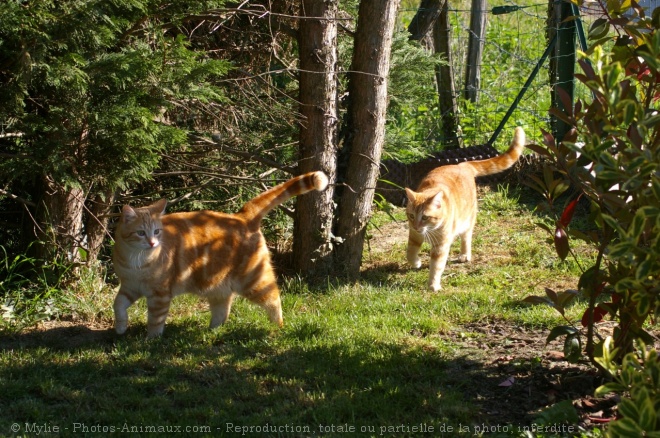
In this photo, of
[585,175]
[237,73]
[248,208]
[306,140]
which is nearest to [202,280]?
[248,208]

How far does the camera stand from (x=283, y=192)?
5.73 m

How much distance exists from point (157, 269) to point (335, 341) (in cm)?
136

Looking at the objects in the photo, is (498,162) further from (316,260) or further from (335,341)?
(335,341)

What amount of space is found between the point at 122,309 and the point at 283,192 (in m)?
1.44

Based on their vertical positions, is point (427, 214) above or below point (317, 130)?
below

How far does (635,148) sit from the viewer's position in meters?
3.20

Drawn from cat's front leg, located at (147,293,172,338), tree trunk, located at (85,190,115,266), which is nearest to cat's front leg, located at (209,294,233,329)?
cat's front leg, located at (147,293,172,338)

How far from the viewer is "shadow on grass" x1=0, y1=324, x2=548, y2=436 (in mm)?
4012

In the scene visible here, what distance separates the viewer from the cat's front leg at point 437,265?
257 inches

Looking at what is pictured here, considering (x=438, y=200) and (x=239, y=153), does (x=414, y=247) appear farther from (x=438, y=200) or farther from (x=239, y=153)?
(x=239, y=153)

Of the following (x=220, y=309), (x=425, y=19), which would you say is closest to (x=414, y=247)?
(x=220, y=309)

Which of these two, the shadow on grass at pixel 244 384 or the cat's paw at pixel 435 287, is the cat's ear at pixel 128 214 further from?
the cat's paw at pixel 435 287

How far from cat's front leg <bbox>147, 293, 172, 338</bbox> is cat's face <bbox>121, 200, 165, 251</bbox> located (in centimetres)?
37

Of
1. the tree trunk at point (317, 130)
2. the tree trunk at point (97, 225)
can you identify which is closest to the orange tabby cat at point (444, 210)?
the tree trunk at point (317, 130)
